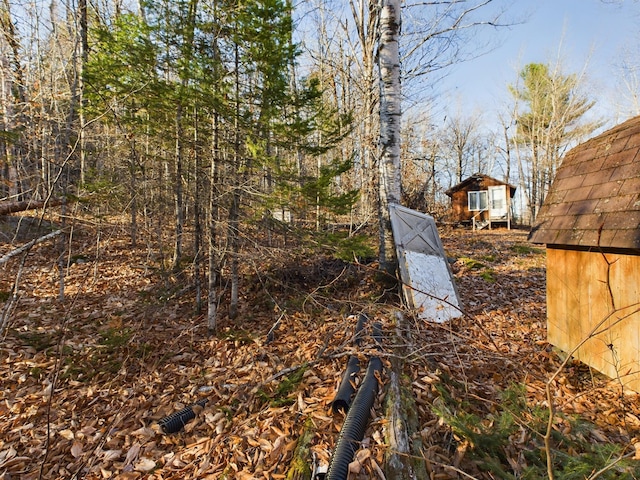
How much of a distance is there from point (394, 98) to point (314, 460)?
20.6 feet

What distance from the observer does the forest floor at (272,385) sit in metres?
2.58

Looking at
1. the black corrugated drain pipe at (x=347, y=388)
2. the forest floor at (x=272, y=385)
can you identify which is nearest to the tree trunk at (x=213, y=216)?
the forest floor at (x=272, y=385)

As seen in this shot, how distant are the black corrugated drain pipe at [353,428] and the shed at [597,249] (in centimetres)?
233

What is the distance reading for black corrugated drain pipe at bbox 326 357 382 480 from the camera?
2230mm

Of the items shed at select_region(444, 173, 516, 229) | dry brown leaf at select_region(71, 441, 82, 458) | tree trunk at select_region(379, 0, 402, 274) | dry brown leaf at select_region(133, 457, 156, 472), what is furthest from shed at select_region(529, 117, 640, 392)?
shed at select_region(444, 173, 516, 229)

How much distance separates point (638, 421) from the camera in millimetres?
3182

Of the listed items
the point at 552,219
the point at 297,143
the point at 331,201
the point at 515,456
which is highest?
the point at 297,143

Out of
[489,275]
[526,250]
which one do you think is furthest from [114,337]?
[526,250]

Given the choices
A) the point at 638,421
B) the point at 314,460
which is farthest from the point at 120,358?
the point at 638,421

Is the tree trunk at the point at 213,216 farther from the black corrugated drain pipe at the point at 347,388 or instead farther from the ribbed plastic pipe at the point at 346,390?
the ribbed plastic pipe at the point at 346,390

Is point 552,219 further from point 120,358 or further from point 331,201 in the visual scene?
point 120,358

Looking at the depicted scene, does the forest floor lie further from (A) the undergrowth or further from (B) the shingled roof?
(B) the shingled roof

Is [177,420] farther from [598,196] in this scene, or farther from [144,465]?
[598,196]

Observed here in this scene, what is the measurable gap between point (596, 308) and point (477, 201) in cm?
1879
